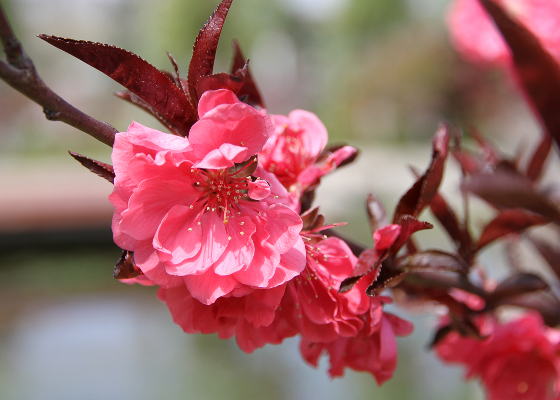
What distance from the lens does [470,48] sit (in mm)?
1350

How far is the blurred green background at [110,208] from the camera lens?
148 inches

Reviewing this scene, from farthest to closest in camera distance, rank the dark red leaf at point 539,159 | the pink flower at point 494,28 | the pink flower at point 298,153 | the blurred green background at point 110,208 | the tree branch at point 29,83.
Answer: the blurred green background at point 110,208 → the pink flower at point 494,28 → the dark red leaf at point 539,159 → the pink flower at point 298,153 → the tree branch at point 29,83

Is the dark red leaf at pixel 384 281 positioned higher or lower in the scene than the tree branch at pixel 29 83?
lower

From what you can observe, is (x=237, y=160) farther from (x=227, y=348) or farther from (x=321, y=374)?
(x=227, y=348)

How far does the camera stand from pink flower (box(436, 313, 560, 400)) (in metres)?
0.63

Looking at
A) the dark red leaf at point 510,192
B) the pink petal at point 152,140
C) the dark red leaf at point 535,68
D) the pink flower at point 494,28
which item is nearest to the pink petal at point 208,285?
the pink petal at point 152,140

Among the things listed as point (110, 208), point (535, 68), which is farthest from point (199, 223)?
point (110, 208)

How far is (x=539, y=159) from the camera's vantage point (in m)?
0.69

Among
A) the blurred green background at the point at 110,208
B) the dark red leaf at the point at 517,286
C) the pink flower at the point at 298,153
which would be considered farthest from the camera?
the blurred green background at the point at 110,208

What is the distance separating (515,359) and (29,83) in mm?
672

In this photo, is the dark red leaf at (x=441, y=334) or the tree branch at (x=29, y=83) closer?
the tree branch at (x=29, y=83)

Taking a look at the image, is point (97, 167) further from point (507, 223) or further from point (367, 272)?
point (507, 223)

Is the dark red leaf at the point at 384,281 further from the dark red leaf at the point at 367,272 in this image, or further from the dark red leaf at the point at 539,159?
the dark red leaf at the point at 539,159

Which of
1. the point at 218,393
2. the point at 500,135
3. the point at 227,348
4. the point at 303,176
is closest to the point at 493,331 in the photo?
the point at 303,176
